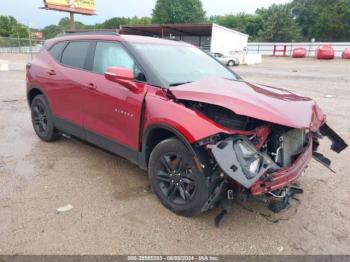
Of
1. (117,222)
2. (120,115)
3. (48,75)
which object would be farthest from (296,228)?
(48,75)

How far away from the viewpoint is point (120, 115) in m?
3.71

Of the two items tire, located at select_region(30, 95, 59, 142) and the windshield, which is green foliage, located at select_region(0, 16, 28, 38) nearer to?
tire, located at select_region(30, 95, 59, 142)

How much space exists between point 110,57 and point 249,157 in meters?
2.32

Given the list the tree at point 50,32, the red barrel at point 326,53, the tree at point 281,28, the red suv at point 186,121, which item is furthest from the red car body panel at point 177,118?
the tree at point 50,32

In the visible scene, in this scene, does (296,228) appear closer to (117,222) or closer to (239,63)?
(117,222)

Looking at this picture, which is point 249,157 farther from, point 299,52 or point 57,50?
point 299,52

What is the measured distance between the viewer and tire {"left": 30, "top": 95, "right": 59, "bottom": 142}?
5164 millimetres

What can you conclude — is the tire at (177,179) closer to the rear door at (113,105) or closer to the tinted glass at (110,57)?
the rear door at (113,105)

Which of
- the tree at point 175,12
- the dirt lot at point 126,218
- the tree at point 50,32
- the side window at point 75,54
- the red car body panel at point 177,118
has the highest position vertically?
the tree at point 175,12

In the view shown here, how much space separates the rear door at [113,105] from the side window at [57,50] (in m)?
0.98

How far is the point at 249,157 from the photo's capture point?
2.68 metres

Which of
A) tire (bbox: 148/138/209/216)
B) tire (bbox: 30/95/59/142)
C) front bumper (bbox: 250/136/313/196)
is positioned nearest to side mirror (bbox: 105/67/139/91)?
tire (bbox: 148/138/209/216)

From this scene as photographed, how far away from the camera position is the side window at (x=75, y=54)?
14.7ft

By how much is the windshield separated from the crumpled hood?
→ 36 cm
